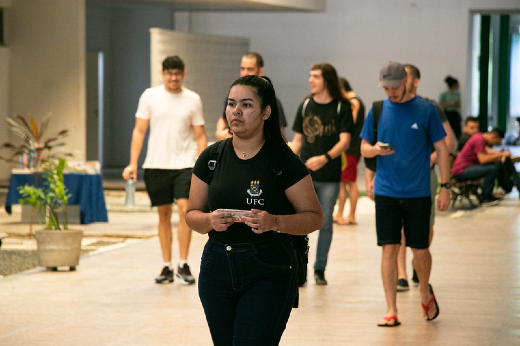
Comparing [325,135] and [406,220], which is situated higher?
[325,135]

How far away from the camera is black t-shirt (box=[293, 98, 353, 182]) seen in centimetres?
655

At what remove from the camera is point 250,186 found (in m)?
2.95

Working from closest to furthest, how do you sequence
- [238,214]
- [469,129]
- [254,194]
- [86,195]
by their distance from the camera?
[238,214] → [254,194] → [86,195] → [469,129]

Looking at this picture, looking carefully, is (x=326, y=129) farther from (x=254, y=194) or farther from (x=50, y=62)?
(x=50, y=62)

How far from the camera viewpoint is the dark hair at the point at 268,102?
2998 millimetres

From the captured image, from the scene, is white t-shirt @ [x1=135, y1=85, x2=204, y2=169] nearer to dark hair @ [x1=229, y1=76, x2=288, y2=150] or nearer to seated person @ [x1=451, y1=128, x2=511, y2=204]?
dark hair @ [x1=229, y1=76, x2=288, y2=150]

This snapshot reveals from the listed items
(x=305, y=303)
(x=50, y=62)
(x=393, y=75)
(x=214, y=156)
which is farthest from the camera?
(x=50, y=62)

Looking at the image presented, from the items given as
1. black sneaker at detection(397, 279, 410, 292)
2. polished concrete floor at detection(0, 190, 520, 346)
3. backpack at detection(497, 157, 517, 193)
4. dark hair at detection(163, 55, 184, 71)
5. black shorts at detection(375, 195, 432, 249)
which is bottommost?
polished concrete floor at detection(0, 190, 520, 346)

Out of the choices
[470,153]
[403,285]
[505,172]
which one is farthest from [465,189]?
[403,285]

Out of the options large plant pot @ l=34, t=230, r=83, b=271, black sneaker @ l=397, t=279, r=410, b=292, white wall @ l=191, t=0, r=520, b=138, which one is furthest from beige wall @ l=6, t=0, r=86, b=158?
black sneaker @ l=397, t=279, r=410, b=292

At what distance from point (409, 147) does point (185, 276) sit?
2.20 metres

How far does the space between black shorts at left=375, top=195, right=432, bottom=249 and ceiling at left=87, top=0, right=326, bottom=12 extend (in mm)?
11017

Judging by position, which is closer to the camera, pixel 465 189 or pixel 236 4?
pixel 465 189

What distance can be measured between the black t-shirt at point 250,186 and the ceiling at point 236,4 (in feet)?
42.9
